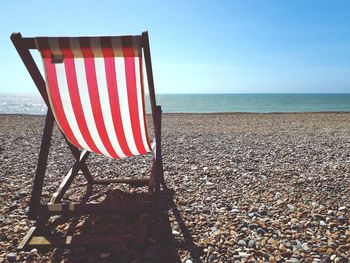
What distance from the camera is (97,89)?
263cm

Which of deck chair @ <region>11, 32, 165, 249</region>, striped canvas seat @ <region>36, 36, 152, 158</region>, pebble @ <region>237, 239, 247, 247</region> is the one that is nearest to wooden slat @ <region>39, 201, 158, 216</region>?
deck chair @ <region>11, 32, 165, 249</region>

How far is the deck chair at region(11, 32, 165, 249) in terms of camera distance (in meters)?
2.26

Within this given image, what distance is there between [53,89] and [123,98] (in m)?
0.64

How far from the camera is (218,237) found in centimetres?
269

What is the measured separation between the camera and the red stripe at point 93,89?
2295 mm

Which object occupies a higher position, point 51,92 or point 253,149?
point 51,92

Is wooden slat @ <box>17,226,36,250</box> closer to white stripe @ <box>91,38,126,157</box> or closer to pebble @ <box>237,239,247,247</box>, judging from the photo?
white stripe @ <box>91,38,126,157</box>

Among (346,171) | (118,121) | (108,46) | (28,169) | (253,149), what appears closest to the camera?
(108,46)

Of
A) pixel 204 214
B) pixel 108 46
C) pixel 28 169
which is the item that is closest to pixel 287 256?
pixel 204 214

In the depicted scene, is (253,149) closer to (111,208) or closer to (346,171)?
(346,171)

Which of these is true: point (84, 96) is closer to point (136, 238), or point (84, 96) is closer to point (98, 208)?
point (98, 208)

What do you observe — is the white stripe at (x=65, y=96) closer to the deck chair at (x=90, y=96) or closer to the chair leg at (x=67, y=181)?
the deck chair at (x=90, y=96)

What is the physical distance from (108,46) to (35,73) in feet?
2.57

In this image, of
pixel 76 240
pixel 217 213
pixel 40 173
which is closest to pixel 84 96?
pixel 40 173
